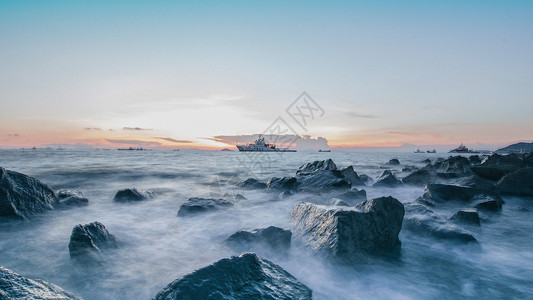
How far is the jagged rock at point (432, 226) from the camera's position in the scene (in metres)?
4.41

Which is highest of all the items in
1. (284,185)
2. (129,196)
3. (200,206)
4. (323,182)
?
(323,182)

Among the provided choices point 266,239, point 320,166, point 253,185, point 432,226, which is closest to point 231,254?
point 266,239

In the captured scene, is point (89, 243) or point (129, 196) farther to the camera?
point (129, 196)

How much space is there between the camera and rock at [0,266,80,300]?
1920 millimetres

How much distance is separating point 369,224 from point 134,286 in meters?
3.34

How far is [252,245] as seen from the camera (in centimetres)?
422

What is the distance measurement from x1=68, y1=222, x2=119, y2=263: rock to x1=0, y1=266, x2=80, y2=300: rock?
1.70 metres

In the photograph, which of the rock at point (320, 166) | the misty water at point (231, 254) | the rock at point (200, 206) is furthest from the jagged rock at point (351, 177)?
the rock at point (200, 206)

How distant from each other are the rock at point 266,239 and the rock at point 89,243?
1.98m

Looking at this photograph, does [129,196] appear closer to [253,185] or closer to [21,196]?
[21,196]

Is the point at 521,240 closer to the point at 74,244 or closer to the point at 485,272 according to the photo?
the point at 485,272

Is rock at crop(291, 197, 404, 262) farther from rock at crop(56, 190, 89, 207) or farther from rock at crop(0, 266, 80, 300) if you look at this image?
rock at crop(56, 190, 89, 207)

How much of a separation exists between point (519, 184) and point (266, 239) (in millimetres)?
9269

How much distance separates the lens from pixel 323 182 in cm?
890
